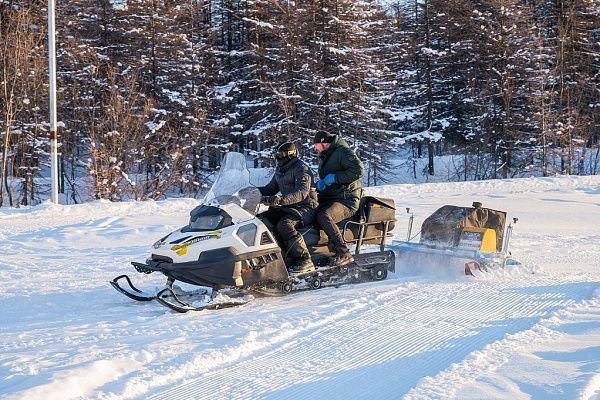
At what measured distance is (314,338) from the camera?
5.30m

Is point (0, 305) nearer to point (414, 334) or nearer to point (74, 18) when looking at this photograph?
point (414, 334)

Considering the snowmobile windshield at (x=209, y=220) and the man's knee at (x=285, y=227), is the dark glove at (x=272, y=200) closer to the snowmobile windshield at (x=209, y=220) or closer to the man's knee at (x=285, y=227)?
the man's knee at (x=285, y=227)

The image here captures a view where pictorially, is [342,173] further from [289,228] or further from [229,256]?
[229,256]

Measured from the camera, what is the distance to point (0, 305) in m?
6.47

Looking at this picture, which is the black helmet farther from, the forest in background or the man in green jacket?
the forest in background

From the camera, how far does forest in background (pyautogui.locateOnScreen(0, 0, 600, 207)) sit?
75.3 ft

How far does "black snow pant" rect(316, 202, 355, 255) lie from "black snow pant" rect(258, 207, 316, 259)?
0.91 ft

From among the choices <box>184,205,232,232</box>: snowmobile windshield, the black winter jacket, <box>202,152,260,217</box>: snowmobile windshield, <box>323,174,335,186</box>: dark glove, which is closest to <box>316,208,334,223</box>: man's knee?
the black winter jacket

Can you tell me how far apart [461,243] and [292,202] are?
9.55 feet

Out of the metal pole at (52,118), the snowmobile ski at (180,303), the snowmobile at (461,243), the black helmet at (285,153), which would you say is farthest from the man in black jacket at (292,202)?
the metal pole at (52,118)

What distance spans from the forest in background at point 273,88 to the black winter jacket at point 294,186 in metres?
13.6

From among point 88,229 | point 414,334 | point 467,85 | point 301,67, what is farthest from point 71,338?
point 467,85

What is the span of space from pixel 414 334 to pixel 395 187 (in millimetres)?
13424

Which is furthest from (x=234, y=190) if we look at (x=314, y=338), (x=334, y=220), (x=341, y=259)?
(x=314, y=338)
